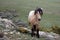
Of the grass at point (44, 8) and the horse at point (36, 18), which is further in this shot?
the grass at point (44, 8)

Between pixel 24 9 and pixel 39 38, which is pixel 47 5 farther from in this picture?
pixel 39 38

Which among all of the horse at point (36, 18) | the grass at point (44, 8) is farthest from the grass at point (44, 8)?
the horse at point (36, 18)

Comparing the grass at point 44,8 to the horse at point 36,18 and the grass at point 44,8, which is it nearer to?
the grass at point 44,8

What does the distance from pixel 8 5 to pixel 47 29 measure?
930cm

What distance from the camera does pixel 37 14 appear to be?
12.0 metres

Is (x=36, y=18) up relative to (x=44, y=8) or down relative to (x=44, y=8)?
up

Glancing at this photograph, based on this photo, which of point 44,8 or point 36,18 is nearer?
point 36,18

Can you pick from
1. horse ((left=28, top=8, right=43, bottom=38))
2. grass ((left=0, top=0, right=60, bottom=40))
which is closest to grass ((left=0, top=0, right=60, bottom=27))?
grass ((left=0, top=0, right=60, bottom=40))

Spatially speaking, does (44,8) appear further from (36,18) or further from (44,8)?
(36,18)

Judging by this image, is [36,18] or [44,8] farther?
[44,8]

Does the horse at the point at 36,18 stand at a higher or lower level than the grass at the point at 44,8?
higher

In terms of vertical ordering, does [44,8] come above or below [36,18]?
below

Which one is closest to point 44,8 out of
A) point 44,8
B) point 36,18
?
point 44,8

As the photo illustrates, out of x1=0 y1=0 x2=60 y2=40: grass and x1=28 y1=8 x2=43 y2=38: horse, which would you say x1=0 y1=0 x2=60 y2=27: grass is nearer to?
x1=0 y1=0 x2=60 y2=40: grass
